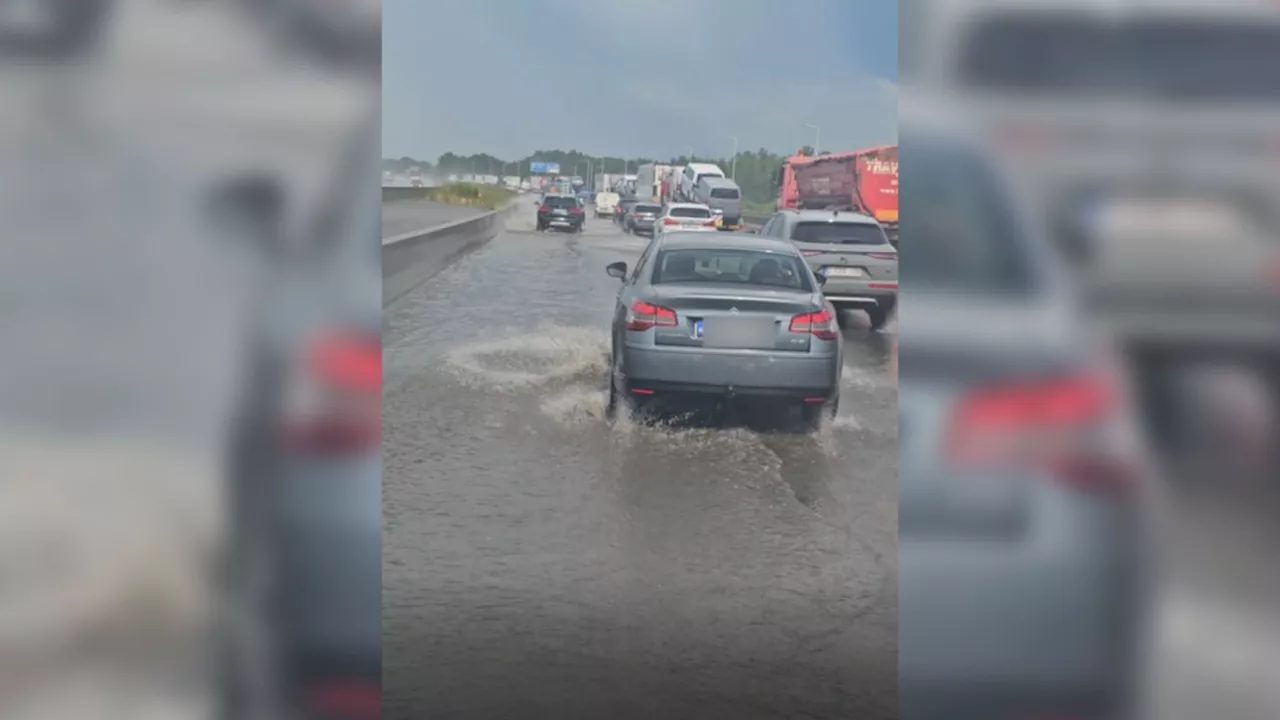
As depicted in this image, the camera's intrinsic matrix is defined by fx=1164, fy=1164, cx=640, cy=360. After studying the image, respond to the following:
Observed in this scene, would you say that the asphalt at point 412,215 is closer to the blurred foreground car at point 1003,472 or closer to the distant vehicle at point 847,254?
the distant vehicle at point 847,254

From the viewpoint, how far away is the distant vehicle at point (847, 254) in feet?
10.7

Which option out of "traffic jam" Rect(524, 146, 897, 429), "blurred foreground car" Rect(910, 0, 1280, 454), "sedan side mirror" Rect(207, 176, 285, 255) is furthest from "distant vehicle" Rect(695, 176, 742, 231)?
"sedan side mirror" Rect(207, 176, 285, 255)

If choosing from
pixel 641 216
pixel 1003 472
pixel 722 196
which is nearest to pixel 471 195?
pixel 641 216

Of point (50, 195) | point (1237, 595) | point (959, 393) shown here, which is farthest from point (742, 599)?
point (50, 195)

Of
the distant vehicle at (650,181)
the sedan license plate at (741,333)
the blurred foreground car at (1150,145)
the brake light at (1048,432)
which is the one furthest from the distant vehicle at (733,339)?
the blurred foreground car at (1150,145)

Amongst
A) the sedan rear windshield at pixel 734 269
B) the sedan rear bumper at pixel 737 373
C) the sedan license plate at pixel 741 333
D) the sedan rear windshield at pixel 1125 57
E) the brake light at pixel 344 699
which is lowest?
the brake light at pixel 344 699

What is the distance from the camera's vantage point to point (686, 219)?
11.5 ft

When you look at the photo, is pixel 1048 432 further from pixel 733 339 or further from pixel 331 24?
pixel 331 24

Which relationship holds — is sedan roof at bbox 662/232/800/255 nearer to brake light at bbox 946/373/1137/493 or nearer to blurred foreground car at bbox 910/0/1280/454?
blurred foreground car at bbox 910/0/1280/454

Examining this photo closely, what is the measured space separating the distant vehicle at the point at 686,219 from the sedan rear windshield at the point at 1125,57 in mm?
819

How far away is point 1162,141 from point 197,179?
2.63 metres

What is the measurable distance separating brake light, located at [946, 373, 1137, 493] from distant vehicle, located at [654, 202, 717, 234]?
3.05 ft

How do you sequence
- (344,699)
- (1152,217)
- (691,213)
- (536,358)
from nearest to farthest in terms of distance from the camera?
(344,699) → (1152,217) → (536,358) → (691,213)

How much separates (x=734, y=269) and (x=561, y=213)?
0.56 m
